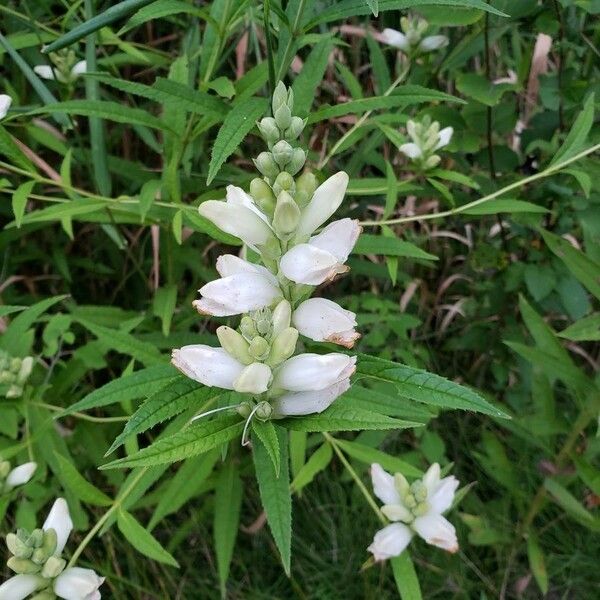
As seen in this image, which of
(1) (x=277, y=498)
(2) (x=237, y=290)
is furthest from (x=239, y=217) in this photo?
(1) (x=277, y=498)

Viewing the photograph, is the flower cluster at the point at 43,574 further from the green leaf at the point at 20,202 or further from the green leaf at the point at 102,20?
the green leaf at the point at 102,20

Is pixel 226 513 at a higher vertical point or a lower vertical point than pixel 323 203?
lower

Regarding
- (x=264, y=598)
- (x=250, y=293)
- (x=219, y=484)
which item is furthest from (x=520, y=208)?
(x=264, y=598)

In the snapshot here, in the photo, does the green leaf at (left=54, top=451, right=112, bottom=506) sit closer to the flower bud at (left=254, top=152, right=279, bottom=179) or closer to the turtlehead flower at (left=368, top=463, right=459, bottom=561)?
the turtlehead flower at (left=368, top=463, right=459, bottom=561)

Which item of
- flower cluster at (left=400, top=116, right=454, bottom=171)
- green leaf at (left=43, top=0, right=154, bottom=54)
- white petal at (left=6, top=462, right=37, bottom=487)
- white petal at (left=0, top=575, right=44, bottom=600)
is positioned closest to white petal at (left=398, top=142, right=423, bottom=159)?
flower cluster at (left=400, top=116, right=454, bottom=171)

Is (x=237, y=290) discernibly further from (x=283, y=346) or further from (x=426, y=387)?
(x=426, y=387)

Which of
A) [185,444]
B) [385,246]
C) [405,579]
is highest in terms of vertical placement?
[185,444]

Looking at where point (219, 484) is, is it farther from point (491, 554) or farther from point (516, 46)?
point (516, 46)
